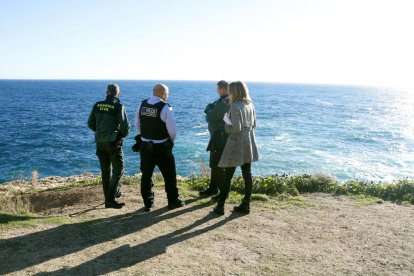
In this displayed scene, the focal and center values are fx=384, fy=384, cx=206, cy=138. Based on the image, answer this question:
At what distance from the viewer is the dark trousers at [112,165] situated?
7.70 m

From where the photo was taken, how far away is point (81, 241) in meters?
5.97

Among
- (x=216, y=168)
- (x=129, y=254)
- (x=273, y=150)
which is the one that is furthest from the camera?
(x=273, y=150)

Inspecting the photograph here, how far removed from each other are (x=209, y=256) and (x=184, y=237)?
0.78 m

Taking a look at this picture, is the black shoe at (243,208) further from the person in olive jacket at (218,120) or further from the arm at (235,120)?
the arm at (235,120)

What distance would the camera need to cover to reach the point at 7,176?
22.1 metres

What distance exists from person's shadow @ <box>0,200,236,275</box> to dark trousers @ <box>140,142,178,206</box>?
51 centimetres

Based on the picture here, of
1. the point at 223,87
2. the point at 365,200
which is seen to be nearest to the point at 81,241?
the point at 223,87

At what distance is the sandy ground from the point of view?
5246mm

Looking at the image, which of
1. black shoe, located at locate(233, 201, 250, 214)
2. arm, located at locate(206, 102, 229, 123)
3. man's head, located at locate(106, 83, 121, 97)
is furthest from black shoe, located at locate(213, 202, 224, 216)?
man's head, located at locate(106, 83, 121, 97)

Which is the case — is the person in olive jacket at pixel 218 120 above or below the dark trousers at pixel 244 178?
above

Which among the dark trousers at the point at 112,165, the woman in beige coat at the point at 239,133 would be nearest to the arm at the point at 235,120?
the woman in beige coat at the point at 239,133

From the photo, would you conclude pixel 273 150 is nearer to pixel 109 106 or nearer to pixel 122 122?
pixel 122 122

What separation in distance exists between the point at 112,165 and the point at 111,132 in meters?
0.76

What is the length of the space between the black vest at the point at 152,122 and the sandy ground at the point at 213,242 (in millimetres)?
1541
